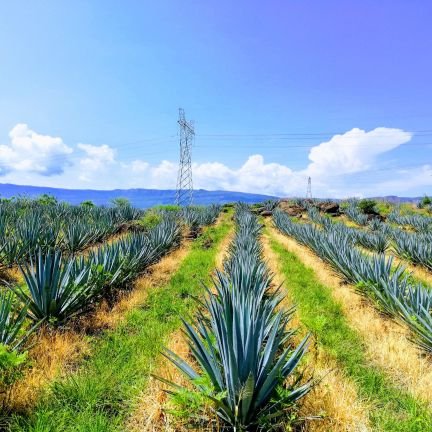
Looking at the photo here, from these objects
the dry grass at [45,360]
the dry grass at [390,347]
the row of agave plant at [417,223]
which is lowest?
the dry grass at [390,347]

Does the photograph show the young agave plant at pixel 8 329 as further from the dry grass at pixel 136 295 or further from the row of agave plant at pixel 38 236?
the row of agave plant at pixel 38 236

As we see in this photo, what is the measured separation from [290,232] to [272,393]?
12.2 metres

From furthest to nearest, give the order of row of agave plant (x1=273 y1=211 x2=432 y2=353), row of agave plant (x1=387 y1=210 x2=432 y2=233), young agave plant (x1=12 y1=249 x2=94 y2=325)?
row of agave plant (x1=387 y1=210 x2=432 y2=233), row of agave plant (x1=273 y1=211 x2=432 y2=353), young agave plant (x1=12 y1=249 x2=94 y2=325)

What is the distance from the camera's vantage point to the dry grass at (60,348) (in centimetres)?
244

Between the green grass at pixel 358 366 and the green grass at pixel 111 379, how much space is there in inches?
64.8

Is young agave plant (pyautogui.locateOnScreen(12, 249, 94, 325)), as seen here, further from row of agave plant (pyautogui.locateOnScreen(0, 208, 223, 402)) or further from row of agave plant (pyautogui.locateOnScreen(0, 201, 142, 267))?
row of agave plant (pyautogui.locateOnScreen(0, 201, 142, 267))

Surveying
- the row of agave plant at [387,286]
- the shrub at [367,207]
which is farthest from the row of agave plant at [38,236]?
the shrub at [367,207]

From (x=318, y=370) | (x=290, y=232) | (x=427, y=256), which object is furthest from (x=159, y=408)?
(x=290, y=232)

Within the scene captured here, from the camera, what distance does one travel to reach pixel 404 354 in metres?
3.44

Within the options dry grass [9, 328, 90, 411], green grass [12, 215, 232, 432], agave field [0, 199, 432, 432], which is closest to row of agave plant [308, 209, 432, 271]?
agave field [0, 199, 432, 432]

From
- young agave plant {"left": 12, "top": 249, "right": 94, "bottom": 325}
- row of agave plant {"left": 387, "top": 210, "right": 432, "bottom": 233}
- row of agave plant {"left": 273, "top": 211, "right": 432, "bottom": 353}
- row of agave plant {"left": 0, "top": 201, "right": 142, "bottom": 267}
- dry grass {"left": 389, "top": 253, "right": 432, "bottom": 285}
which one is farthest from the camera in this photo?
row of agave plant {"left": 387, "top": 210, "right": 432, "bottom": 233}

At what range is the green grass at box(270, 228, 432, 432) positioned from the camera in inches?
92.7

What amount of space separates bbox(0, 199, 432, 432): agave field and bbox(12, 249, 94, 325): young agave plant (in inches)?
0.6

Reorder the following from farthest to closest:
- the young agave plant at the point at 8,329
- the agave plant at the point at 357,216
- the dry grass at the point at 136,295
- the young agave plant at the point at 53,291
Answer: the agave plant at the point at 357,216
the dry grass at the point at 136,295
the young agave plant at the point at 53,291
the young agave plant at the point at 8,329
